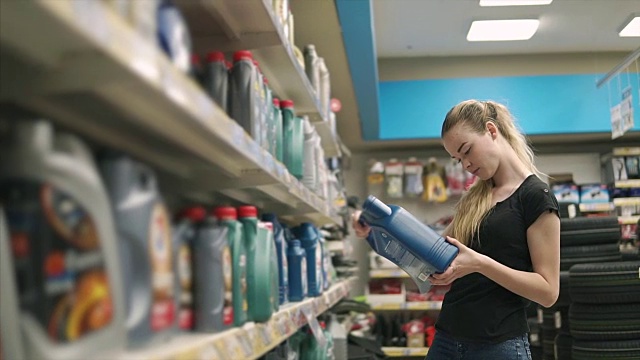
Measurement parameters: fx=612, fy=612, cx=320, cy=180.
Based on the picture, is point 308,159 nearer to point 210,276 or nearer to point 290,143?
point 290,143

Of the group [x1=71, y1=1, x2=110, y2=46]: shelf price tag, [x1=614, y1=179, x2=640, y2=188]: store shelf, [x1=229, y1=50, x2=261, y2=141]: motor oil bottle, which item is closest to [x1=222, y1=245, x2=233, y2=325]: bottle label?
[x1=229, y1=50, x2=261, y2=141]: motor oil bottle

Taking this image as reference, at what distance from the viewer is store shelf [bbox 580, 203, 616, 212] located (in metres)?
6.48

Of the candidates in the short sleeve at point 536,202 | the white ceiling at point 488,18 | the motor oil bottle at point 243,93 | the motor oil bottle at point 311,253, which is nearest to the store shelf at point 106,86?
the motor oil bottle at point 243,93

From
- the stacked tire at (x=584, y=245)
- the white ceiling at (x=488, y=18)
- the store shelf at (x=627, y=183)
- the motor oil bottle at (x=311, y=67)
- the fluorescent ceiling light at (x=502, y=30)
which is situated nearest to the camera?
the motor oil bottle at (x=311, y=67)

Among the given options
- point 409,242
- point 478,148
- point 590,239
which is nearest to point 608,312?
point 590,239

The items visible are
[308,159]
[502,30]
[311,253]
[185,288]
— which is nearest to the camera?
[185,288]

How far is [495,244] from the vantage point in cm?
201

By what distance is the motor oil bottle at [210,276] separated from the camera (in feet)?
3.69

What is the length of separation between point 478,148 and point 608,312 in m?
2.26

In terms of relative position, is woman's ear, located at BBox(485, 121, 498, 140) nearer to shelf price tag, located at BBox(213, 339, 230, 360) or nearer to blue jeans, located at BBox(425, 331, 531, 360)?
blue jeans, located at BBox(425, 331, 531, 360)

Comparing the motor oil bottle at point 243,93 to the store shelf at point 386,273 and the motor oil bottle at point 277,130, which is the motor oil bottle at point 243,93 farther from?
the store shelf at point 386,273

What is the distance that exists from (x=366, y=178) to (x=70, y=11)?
6.69 m

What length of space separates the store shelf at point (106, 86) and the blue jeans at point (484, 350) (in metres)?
1.23

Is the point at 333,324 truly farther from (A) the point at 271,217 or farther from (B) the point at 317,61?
(A) the point at 271,217
